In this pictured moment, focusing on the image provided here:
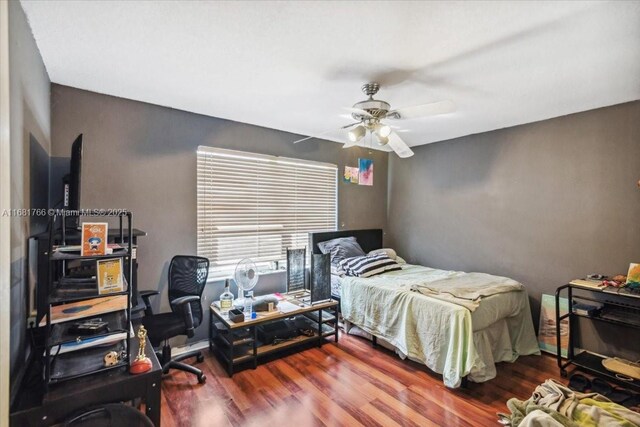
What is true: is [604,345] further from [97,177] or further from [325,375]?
[97,177]

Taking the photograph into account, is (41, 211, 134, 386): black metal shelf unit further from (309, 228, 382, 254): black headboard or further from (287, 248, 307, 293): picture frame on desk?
(309, 228, 382, 254): black headboard

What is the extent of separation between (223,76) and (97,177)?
138cm

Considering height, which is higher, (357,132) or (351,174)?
(357,132)

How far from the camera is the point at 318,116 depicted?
3.06 m

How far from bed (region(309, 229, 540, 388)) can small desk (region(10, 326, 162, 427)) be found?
203 cm

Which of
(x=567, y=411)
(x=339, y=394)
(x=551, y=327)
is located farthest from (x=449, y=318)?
(x=551, y=327)

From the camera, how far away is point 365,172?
4.44 meters

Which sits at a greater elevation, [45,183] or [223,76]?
[223,76]

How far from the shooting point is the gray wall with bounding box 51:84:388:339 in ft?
7.90

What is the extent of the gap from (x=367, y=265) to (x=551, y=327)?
1932mm

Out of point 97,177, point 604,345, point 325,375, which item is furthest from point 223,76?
point 604,345

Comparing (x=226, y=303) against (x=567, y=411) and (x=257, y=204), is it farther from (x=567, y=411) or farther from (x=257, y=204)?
(x=567, y=411)

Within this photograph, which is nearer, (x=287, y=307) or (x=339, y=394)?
(x=339, y=394)

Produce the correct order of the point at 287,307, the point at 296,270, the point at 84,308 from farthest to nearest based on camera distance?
the point at 296,270
the point at 287,307
the point at 84,308
